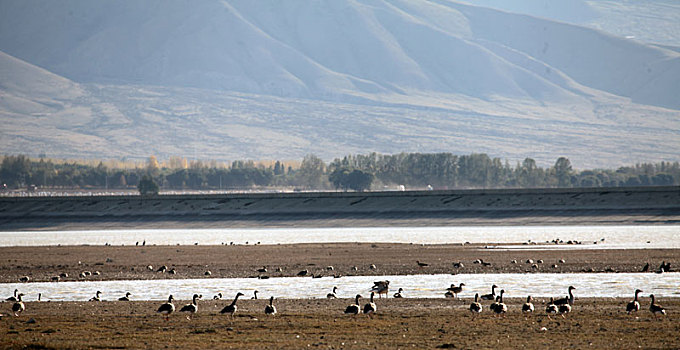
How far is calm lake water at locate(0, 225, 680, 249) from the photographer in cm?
6969

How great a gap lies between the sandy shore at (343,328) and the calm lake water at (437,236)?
3155 centimetres

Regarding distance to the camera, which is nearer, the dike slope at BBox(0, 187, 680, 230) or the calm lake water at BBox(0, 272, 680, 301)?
the calm lake water at BBox(0, 272, 680, 301)

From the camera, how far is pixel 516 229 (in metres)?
89.7

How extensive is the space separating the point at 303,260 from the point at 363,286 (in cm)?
1522

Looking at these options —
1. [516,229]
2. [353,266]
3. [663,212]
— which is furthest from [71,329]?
[663,212]

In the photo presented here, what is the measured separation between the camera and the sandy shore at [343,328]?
25.4 meters

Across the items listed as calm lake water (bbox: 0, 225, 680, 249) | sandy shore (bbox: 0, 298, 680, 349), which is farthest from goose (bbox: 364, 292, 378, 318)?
calm lake water (bbox: 0, 225, 680, 249)

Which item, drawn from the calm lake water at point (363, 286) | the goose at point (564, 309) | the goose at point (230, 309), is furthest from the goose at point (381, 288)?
the goose at point (564, 309)

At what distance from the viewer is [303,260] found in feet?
178

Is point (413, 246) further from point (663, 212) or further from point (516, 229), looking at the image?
point (663, 212)

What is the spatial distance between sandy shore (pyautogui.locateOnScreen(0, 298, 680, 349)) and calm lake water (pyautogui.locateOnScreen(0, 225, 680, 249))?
104ft

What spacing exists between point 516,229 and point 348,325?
207ft

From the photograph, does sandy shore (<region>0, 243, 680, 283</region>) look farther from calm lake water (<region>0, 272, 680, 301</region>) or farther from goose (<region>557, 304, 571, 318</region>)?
goose (<region>557, 304, 571, 318</region>)

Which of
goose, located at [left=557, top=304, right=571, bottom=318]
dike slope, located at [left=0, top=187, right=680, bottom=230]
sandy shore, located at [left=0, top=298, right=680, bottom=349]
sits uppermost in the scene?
dike slope, located at [left=0, top=187, right=680, bottom=230]
